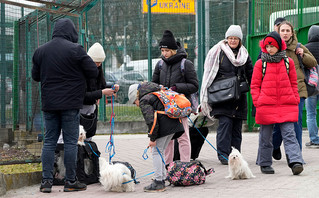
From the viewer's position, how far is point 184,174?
21.2 feet

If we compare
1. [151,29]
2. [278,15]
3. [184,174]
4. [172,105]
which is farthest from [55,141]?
[278,15]

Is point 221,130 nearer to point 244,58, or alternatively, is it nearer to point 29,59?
point 244,58

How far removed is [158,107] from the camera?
620 cm

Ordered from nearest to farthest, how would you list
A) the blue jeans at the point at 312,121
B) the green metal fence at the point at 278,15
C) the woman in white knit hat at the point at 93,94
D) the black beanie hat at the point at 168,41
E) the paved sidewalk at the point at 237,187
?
the paved sidewalk at the point at 237,187 → the woman in white knit hat at the point at 93,94 → the black beanie hat at the point at 168,41 → the blue jeans at the point at 312,121 → the green metal fence at the point at 278,15

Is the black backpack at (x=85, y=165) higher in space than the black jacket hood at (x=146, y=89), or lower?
lower

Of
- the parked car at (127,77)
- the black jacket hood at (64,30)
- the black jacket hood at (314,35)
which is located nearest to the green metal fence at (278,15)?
the black jacket hood at (314,35)

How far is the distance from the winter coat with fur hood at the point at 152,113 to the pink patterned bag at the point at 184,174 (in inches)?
19.7

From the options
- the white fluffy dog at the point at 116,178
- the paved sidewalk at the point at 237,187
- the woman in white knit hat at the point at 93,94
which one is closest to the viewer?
the paved sidewalk at the point at 237,187

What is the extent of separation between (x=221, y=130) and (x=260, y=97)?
115cm

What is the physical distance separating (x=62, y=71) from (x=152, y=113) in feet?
3.84

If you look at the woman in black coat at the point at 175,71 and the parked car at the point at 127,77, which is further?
the parked car at the point at 127,77

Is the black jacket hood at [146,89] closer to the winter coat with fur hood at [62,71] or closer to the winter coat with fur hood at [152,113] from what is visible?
the winter coat with fur hood at [152,113]

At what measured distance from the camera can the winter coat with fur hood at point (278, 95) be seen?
702cm

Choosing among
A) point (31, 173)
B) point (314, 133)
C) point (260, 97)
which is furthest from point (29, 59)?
point (314, 133)
